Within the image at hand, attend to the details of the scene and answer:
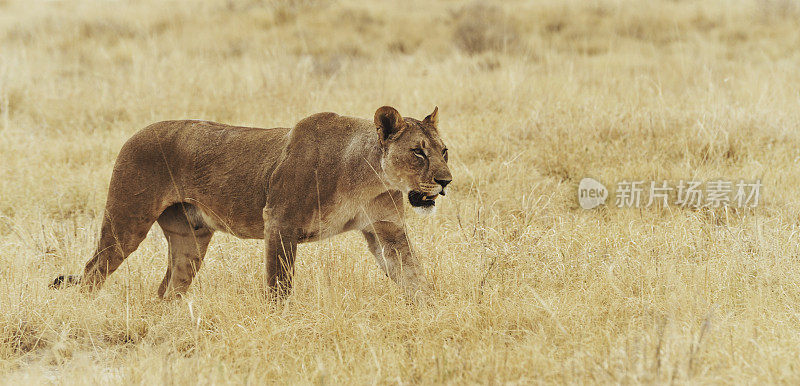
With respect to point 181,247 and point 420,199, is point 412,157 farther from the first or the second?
point 181,247

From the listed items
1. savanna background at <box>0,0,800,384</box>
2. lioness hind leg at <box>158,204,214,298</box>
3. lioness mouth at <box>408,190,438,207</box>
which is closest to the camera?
savanna background at <box>0,0,800,384</box>

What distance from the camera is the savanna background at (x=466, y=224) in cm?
404

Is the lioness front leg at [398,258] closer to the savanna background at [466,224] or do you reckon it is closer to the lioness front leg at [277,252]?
the savanna background at [466,224]

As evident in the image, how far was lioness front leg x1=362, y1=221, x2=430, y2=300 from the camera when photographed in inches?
187

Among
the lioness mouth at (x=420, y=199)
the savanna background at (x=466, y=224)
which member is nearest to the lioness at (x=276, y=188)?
the lioness mouth at (x=420, y=199)

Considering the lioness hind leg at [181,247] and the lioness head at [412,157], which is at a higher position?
the lioness head at [412,157]

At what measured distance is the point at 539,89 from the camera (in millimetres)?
9812

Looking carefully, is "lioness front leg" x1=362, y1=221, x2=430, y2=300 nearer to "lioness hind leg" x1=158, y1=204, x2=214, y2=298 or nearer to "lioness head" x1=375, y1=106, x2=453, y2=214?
"lioness head" x1=375, y1=106, x2=453, y2=214

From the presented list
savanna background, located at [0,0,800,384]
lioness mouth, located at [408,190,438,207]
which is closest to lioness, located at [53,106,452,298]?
lioness mouth, located at [408,190,438,207]

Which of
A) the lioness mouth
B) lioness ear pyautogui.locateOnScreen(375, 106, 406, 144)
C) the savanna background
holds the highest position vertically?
lioness ear pyautogui.locateOnScreen(375, 106, 406, 144)

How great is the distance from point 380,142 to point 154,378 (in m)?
1.65

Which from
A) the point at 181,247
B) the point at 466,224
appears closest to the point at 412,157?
the point at 181,247

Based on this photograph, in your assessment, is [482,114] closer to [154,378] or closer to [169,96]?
[169,96]

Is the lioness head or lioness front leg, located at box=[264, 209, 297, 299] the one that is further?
lioness front leg, located at box=[264, 209, 297, 299]
